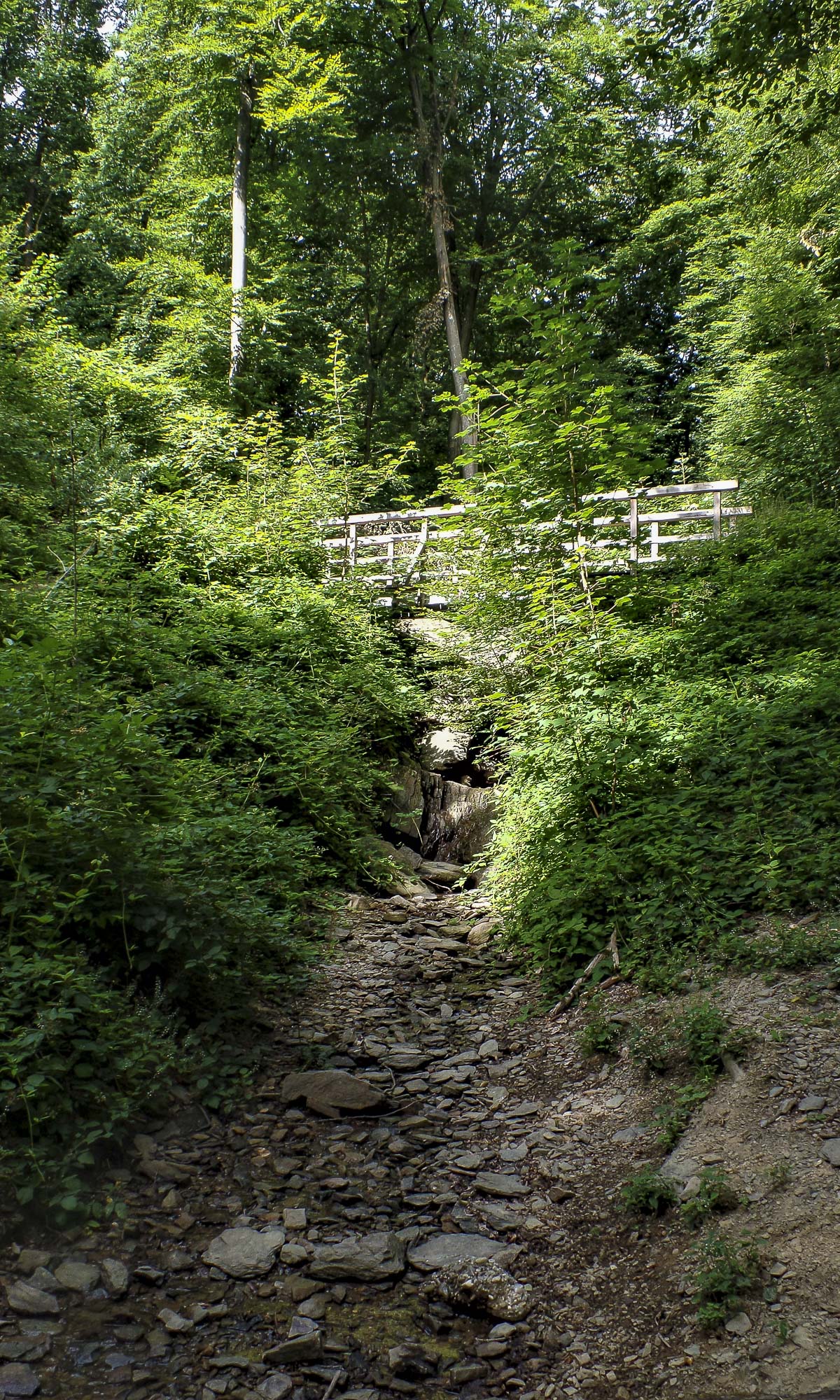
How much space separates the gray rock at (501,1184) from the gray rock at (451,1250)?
12.1 inches

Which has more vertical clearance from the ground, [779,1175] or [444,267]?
[444,267]

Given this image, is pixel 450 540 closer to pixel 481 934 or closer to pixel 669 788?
pixel 481 934

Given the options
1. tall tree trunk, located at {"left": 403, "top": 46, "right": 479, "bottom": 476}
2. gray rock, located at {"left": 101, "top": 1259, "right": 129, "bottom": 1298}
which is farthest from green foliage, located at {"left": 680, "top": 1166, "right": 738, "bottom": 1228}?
tall tree trunk, located at {"left": 403, "top": 46, "right": 479, "bottom": 476}

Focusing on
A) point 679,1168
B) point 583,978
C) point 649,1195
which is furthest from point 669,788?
point 649,1195

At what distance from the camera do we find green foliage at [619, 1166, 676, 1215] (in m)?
3.62

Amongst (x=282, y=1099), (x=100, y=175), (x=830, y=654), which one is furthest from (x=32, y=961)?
(x=100, y=175)

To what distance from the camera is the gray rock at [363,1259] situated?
11.5 ft

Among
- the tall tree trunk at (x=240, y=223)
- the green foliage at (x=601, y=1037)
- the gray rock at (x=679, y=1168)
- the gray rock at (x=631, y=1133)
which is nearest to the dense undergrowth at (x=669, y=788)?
the green foliage at (x=601, y=1037)

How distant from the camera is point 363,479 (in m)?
16.4

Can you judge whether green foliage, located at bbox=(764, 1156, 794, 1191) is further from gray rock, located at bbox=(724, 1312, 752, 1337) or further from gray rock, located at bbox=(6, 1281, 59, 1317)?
gray rock, located at bbox=(6, 1281, 59, 1317)

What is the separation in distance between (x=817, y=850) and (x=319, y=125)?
761 inches

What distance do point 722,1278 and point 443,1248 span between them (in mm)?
1185

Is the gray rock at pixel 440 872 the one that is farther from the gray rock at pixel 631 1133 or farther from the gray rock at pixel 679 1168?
the gray rock at pixel 679 1168

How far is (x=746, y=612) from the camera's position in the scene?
31.2ft
